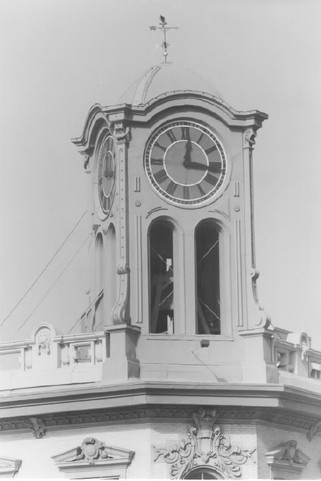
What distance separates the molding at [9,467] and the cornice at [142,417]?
0.71 m

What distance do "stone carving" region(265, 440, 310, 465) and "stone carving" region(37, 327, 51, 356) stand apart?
18.8 feet

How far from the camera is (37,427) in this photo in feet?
162

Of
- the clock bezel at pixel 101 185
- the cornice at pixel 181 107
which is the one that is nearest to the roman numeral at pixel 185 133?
the cornice at pixel 181 107

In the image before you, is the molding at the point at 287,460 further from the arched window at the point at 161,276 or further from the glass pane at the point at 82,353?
the glass pane at the point at 82,353

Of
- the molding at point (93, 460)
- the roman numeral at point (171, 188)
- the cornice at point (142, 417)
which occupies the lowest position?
the molding at point (93, 460)

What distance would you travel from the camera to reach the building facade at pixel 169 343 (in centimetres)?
4841

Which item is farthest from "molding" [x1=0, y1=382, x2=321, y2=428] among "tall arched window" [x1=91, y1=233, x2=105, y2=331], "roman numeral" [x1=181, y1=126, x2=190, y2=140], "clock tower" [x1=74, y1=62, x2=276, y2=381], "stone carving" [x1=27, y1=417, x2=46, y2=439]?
"roman numeral" [x1=181, y1=126, x2=190, y2=140]

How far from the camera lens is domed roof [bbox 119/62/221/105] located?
51.2 meters

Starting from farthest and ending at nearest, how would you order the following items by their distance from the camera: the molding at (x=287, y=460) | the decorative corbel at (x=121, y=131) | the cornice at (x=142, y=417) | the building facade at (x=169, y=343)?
1. the decorative corbel at (x=121, y=131)
2. the molding at (x=287, y=460)
3. the building facade at (x=169, y=343)
4. the cornice at (x=142, y=417)

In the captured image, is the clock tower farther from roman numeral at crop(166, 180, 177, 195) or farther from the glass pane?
the glass pane

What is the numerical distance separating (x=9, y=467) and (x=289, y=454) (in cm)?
658

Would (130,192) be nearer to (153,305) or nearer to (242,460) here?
(153,305)

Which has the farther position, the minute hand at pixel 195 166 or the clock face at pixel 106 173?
the clock face at pixel 106 173

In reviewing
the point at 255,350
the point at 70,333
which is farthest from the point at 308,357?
the point at 70,333
